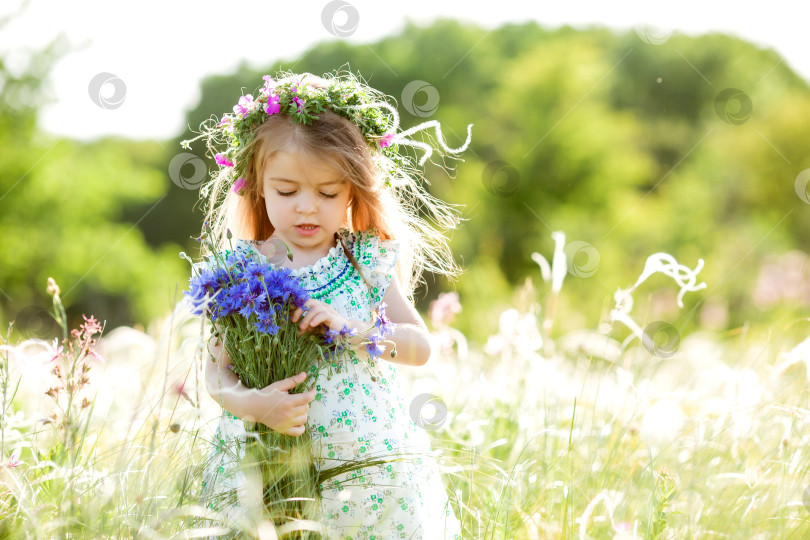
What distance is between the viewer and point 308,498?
2125mm

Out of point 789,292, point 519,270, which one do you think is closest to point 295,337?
point 789,292

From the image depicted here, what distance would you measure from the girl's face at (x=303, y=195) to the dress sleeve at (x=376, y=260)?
0.63ft

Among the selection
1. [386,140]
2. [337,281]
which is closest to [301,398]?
[337,281]

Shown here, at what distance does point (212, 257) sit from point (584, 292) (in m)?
15.8

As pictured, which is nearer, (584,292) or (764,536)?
(764,536)

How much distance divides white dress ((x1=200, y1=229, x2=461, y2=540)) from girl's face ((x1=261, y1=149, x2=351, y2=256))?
14 centimetres

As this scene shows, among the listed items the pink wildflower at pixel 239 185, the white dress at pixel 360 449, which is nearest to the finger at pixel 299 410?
the white dress at pixel 360 449

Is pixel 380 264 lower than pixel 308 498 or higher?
higher

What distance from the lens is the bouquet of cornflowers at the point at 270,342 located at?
219 cm

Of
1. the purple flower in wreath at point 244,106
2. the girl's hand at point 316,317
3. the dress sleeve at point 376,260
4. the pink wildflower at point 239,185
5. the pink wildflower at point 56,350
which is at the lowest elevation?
the pink wildflower at point 56,350

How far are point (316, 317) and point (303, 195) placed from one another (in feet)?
1.76

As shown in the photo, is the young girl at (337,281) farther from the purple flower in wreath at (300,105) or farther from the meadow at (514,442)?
the meadow at (514,442)

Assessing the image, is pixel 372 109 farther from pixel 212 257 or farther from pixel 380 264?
pixel 212 257

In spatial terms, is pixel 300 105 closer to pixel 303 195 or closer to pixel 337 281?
pixel 303 195
